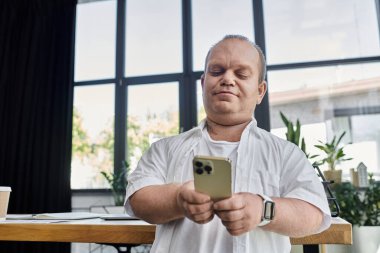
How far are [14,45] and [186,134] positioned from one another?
3.75m

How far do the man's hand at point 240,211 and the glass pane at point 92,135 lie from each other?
3.25m

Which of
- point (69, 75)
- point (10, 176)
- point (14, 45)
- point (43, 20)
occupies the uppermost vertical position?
point (43, 20)

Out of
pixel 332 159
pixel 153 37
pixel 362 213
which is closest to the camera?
pixel 362 213

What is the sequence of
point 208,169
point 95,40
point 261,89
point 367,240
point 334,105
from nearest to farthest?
point 208,169, point 261,89, point 367,240, point 334,105, point 95,40

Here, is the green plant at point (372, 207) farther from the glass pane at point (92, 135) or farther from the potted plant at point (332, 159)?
the glass pane at point (92, 135)

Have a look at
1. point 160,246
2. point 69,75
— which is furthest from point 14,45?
point 160,246

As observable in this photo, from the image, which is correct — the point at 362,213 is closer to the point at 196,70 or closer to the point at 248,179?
the point at 196,70

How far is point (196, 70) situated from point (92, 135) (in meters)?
1.39

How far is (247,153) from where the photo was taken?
818mm

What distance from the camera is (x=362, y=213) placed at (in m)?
2.78

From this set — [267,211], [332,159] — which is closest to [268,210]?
[267,211]

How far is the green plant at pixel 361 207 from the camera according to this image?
275 cm

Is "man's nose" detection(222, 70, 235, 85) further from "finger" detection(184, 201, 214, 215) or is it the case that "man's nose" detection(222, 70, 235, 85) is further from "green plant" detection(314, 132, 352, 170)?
"green plant" detection(314, 132, 352, 170)

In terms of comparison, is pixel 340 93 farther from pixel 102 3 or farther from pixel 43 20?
pixel 43 20
